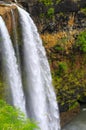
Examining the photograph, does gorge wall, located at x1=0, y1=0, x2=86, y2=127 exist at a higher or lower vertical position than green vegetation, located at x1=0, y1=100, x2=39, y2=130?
lower

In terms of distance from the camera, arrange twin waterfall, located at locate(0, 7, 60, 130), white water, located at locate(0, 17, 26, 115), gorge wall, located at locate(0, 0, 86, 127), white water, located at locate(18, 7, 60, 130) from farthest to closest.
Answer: gorge wall, located at locate(0, 0, 86, 127)
white water, located at locate(18, 7, 60, 130)
twin waterfall, located at locate(0, 7, 60, 130)
white water, located at locate(0, 17, 26, 115)

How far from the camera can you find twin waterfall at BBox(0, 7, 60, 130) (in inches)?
386

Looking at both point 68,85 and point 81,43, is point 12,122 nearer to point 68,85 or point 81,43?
point 68,85

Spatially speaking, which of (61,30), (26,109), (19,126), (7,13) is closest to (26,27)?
(7,13)

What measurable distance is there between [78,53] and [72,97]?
64.7 inches

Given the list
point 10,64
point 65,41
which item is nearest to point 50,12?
point 65,41

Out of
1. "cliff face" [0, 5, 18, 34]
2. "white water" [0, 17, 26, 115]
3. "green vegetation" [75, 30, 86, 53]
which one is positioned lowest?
"green vegetation" [75, 30, 86, 53]

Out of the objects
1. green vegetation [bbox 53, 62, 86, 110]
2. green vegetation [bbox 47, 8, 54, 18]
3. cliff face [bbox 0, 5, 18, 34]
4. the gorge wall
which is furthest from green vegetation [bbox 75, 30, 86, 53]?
cliff face [bbox 0, 5, 18, 34]

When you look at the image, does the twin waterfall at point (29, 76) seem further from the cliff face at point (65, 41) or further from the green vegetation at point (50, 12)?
the green vegetation at point (50, 12)

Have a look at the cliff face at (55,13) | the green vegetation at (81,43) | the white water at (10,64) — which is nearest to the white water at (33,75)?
the white water at (10,64)

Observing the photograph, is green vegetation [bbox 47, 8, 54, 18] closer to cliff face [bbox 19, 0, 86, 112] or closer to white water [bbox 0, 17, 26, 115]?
cliff face [bbox 19, 0, 86, 112]

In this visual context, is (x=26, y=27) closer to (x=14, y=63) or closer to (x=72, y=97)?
(x=14, y=63)

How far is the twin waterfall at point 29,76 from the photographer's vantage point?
981cm

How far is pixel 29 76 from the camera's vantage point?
10969 millimetres
